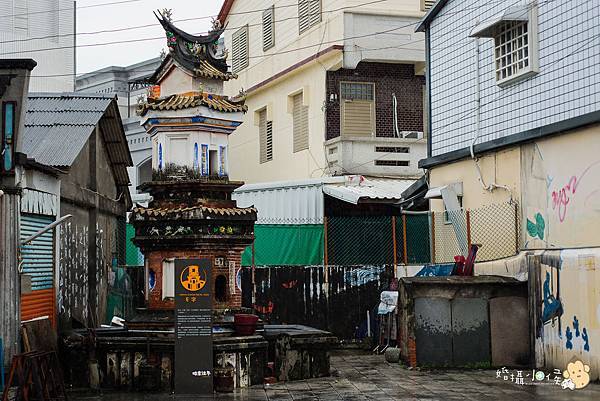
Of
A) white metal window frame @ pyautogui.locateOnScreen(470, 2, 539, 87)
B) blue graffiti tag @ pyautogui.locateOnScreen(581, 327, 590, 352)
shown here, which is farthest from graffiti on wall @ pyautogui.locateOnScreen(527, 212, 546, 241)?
white metal window frame @ pyautogui.locateOnScreen(470, 2, 539, 87)

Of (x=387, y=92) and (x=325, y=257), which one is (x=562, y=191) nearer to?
(x=325, y=257)

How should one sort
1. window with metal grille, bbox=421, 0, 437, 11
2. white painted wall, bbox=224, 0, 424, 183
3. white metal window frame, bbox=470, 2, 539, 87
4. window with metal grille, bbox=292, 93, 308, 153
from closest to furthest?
white metal window frame, bbox=470, 2, 539, 87, white painted wall, bbox=224, 0, 424, 183, window with metal grille, bbox=421, 0, 437, 11, window with metal grille, bbox=292, 93, 308, 153

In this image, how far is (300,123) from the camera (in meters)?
31.9

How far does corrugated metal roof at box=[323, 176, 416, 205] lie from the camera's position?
86.2ft

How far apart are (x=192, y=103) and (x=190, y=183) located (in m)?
1.48

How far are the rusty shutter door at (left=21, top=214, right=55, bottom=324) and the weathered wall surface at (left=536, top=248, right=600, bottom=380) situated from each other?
9.33 m

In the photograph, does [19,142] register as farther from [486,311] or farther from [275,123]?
[275,123]

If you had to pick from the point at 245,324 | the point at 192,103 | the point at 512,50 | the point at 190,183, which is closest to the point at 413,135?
the point at 512,50

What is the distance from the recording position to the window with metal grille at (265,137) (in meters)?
34.4

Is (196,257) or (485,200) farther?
(485,200)

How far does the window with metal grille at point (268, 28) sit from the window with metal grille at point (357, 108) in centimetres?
510

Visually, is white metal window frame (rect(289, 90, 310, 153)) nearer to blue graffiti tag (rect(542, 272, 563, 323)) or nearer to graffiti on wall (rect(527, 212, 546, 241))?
graffiti on wall (rect(527, 212, 546, 241))

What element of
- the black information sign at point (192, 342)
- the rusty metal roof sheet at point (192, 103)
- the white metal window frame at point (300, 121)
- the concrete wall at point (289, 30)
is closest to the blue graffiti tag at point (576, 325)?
the black information sign at point (192, 342)

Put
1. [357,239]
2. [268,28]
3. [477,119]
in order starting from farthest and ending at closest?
[268,28] → [357,239] → [477,119]
